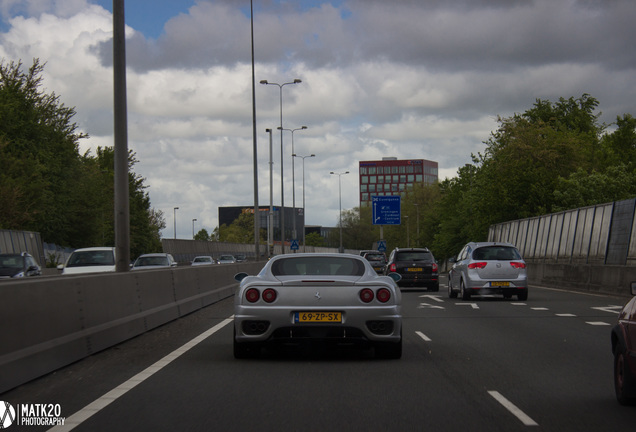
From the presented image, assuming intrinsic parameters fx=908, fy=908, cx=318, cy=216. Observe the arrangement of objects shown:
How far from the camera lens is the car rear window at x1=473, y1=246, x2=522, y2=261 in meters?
23.4

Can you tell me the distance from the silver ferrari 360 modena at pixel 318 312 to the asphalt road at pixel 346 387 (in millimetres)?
300

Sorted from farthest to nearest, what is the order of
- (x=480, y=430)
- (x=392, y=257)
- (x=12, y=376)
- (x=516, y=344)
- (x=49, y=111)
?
1. (x=49, y=111)
2. (x=392, y=257)
3. (x=516, y=344)
4. (x=12, y=376)
5. (x=480, y=430)

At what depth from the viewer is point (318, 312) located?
32.8 feet

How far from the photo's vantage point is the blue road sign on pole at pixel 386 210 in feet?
254

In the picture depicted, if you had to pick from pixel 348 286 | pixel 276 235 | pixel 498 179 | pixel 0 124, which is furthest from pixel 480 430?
pixel 276 235

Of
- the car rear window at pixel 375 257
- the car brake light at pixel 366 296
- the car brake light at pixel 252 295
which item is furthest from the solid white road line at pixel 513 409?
the car rear window at pixel 375 257

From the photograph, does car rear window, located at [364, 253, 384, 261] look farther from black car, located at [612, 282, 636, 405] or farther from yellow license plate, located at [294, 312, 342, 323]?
black car, located at [612, 282, 636, 405]

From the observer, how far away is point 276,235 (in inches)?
7795

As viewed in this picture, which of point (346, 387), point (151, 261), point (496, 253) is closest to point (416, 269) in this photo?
point (496, 253)

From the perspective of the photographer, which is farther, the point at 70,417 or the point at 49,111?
the point at 49,111

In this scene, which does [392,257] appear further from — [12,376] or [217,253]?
[217,253]

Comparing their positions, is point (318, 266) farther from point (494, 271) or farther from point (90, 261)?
point (90, 261)

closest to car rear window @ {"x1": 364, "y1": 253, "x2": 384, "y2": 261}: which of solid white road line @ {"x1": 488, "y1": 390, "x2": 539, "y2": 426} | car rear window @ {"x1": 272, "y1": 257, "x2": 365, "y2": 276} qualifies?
car rear window @ {"x1": 272, "y1": 257, "x2": 365, "y2": 276}

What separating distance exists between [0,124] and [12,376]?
47.4 meters
